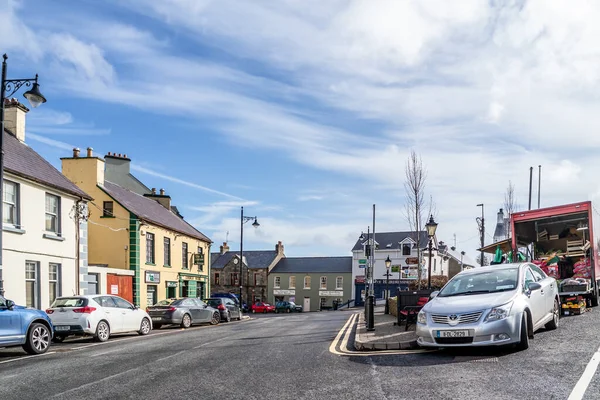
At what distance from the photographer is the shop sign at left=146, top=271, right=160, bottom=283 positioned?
103ft

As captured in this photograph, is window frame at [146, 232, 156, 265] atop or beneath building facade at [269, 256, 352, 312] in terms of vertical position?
atop

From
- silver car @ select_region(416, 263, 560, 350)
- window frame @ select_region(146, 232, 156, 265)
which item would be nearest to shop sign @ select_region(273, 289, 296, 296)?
window frame @ select_region(146, 232, 156, 265)

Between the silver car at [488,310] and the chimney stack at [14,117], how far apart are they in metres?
19.5

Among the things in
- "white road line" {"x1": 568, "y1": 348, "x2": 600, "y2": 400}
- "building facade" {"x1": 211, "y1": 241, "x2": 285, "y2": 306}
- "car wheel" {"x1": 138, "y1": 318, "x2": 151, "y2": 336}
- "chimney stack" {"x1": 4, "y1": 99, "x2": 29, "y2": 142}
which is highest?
"chimney stack" {"x1": 4, "y1": 99, "x2": 29, "y2": 142}

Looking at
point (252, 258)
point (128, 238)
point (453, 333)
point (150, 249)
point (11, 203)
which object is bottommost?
point (252, 258)

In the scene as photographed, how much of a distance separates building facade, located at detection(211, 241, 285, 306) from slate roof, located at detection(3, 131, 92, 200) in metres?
49.4

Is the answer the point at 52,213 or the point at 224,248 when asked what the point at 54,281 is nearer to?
the point at 52,213

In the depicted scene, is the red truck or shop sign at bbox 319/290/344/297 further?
shop sign at bbox 319/290/344/297

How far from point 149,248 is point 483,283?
80.9ft

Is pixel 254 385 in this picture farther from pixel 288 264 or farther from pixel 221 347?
pixel 288 264

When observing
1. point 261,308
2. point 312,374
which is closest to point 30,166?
point 312,374

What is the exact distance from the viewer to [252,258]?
7706cm

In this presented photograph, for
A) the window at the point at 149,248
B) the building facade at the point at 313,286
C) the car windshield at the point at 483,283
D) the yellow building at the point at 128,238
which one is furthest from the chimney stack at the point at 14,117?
the building facade at the point at 313,286

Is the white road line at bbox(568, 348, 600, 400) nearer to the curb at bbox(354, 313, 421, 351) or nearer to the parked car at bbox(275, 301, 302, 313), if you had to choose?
the curb at bbox(354, 313, 421, 351)
